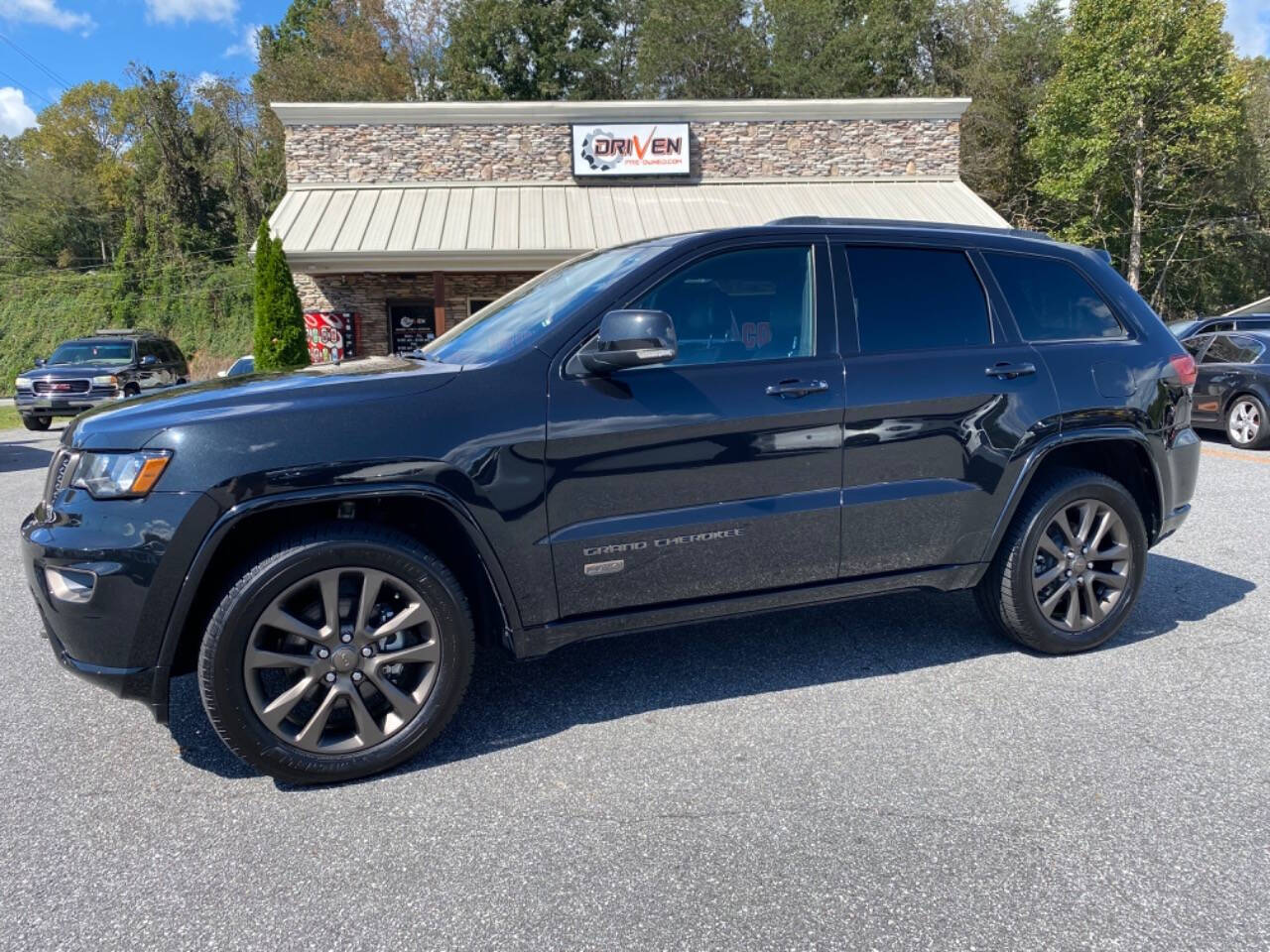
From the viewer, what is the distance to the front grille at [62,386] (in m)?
15.4

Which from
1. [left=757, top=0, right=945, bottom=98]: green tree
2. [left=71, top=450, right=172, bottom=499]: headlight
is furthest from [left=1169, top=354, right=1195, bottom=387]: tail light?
[left=757, top=0, right=945, bottom=98]: green tree

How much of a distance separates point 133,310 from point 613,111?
25.1m

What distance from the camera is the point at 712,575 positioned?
3348mm

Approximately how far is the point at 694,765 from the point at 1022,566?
1.83 meters

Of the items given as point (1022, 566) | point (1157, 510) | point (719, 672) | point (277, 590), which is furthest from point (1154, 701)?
point (277, 590)

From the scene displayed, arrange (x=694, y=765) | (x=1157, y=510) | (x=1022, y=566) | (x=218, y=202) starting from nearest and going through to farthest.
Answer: (x=694, y=765), (x=1022, y=566), (x=1157, y=510), (x=218, y=202)

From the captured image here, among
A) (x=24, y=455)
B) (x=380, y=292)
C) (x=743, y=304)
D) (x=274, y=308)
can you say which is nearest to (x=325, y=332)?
(x=380, y=292)

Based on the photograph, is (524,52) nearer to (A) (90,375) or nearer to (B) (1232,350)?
(A) (90,375)

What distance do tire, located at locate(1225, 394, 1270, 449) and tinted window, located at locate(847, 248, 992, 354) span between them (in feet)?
30.2

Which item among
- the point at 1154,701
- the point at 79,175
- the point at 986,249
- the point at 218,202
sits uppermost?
the point at 79,175

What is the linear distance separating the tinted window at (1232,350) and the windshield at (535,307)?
35.0 feet

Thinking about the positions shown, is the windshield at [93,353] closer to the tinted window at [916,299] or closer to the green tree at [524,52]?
the tinted window at [916,299]

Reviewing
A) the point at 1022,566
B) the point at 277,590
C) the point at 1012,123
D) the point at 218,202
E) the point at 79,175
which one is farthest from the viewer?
the point at 79,175

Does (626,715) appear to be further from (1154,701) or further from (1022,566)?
(1154,701)
